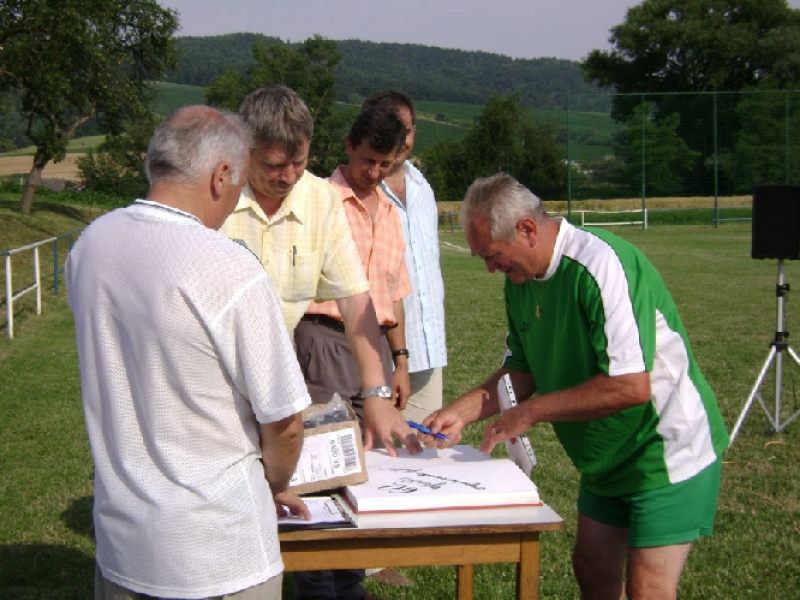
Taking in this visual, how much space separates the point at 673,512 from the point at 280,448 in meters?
1.38

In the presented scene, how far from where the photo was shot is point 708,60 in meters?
66.8

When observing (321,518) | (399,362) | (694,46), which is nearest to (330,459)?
(321,518)

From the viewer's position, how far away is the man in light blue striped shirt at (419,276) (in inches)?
194

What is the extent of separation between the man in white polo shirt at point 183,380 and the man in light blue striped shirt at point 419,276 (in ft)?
8.58

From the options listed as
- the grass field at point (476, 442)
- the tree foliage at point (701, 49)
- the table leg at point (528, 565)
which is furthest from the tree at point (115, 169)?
the table leg at point (528, 565)

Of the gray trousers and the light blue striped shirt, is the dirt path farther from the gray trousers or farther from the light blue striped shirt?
the gray trousers

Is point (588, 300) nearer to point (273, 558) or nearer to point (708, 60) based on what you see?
point (273, 558)

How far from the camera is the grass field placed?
4.92 metres

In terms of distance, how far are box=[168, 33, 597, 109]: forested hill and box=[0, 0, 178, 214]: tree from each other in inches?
3364

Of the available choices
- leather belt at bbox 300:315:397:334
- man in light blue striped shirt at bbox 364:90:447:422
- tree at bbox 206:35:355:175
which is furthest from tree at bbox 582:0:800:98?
leather belt at bbox 300:315:397:334

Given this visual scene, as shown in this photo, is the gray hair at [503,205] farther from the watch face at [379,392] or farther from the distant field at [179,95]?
the distant field at [179,95]

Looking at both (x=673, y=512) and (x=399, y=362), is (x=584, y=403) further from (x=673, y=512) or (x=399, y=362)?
(x=399, y=362)

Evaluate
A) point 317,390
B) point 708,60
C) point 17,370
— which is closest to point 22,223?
point 17,370

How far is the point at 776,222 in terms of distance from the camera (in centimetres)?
727
